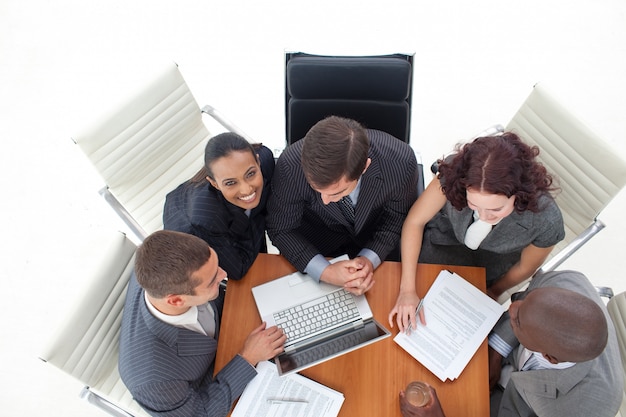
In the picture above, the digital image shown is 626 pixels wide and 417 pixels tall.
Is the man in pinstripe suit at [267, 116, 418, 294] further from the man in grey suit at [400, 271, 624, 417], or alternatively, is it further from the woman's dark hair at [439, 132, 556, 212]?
the man in grey suit at [400, 271, 624, 417]

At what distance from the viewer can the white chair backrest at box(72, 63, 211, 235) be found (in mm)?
1874

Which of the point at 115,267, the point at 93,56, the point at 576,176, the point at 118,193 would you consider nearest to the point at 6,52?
the point at 93,56

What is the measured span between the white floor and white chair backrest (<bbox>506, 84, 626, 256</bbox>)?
0.80 meters

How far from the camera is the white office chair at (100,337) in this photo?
1419mm

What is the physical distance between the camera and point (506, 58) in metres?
3.25

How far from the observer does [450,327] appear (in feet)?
5.13

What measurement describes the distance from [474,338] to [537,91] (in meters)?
1.02

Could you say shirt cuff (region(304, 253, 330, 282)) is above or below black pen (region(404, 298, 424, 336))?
above

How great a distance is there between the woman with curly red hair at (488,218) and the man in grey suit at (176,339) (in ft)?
→ 1.76

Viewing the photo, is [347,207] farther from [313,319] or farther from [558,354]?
[558,354]

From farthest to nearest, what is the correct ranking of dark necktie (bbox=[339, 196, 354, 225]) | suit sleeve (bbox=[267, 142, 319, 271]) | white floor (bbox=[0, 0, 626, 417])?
white floor (bbox=[0, 0, 626, 417]), dark necktie (bbox=[339, 196, 354, 225]), suit sleeve (bbox=[267, 142, 319, 271])

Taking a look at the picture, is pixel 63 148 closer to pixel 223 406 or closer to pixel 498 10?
pixel 223 406

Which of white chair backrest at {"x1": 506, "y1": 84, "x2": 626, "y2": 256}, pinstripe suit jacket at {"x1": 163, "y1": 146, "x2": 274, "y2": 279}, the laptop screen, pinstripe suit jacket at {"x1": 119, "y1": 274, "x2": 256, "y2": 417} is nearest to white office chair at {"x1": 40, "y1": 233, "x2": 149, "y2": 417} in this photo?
pinstripe suit jacket at {"x1": 119, "y1": 274, "x2": 256, "y2": 417}

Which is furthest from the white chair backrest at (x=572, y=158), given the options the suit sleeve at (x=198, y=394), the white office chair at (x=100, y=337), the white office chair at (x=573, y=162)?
the white office chair at (x=100, y=337)
